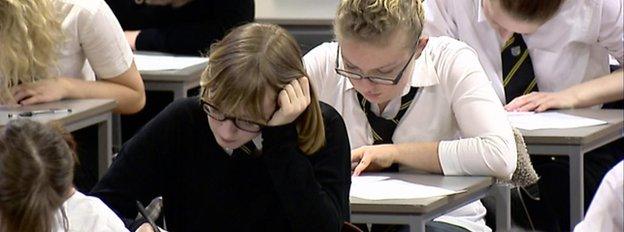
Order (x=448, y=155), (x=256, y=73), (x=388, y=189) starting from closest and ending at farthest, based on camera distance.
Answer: (x=256, y=73)
(x=388, y=189)
(x=448, y=155)

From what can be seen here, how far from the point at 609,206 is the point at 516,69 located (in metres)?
1.96

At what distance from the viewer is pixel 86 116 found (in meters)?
3.57

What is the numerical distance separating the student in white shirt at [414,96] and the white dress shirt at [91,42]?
706mm

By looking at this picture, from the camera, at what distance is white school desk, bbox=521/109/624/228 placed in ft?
11.5

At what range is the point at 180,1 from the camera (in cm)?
511

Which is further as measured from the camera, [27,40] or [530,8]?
[530,8]

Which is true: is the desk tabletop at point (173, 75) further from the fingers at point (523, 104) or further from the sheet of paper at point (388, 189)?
the sheet of paper at point (388, 189)

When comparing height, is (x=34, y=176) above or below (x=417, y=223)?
above

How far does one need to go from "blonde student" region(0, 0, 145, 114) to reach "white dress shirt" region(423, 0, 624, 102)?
915mm

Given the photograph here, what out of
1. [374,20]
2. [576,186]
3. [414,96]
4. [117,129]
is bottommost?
[117,129]

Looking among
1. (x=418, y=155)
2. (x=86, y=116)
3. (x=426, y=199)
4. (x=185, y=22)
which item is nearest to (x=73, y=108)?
(x=86, y=116)

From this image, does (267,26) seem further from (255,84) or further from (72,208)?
(72,208)

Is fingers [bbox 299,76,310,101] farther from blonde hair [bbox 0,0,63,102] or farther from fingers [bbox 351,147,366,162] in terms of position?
blonde hair [bbox 0,0,63,102]

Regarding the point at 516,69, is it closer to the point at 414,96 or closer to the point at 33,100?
the point at 414,96
